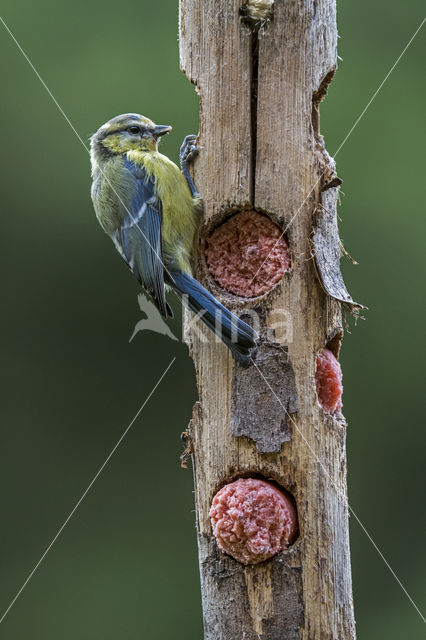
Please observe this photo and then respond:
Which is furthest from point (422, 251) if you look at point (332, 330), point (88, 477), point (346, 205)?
point (332, 330)

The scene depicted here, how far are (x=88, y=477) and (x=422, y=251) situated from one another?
9.39 ft

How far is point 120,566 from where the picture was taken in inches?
269

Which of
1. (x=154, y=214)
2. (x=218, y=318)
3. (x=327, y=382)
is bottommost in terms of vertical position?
(x=327, y=382)

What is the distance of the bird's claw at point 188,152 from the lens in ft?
10.6

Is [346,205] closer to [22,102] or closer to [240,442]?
[22,102]

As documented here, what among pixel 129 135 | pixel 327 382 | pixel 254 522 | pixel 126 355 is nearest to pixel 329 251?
pixel 327 382

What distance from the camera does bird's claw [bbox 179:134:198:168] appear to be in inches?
127

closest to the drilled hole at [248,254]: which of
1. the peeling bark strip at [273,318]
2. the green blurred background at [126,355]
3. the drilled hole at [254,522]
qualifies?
the peeling bark strip at [273,318]

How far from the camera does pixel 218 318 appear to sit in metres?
3.05

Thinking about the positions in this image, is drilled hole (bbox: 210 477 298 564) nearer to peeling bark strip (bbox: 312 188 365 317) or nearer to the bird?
the bird

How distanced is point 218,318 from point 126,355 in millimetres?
3593

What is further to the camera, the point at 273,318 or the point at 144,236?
the point at 144,236

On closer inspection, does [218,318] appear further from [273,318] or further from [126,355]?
[126,355]

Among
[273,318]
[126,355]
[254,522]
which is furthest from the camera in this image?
[126,355]
